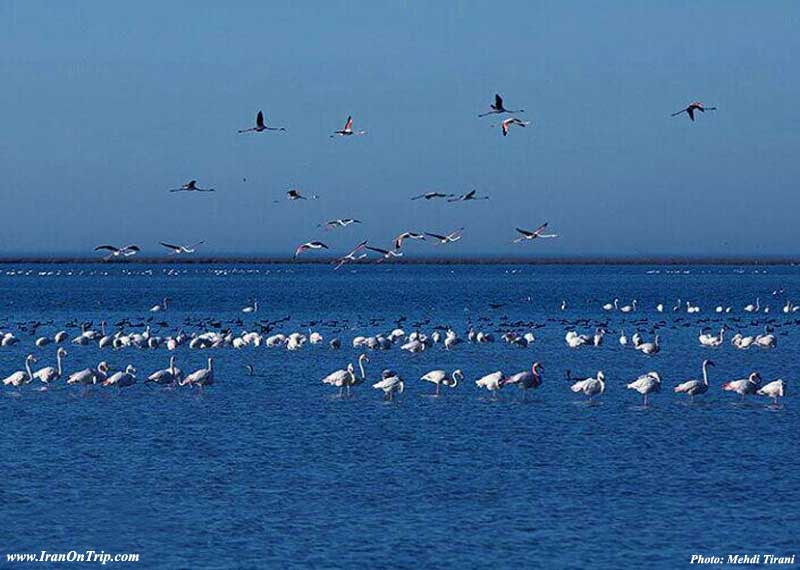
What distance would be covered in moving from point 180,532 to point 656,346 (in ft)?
99.0

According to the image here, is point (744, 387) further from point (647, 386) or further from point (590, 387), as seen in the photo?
point (590, 387)

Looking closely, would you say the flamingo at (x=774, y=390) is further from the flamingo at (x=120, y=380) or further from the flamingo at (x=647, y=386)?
the flamingo at (x=120, y=380)

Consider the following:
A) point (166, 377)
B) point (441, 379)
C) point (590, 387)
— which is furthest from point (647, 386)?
point (166, 377)

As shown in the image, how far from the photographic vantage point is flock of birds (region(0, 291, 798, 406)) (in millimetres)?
32812

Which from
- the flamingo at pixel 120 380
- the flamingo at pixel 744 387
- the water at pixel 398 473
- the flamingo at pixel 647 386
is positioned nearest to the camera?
the water at pixel 398 473

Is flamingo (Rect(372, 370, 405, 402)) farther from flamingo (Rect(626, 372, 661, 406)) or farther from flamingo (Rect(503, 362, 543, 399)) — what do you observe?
flamingo (Rect(626, 372, 661, 406))

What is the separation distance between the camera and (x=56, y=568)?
17.0m

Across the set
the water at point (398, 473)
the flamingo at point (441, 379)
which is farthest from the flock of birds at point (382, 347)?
the water at point (398, 473)

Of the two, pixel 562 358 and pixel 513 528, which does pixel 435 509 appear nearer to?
pixel 513 528

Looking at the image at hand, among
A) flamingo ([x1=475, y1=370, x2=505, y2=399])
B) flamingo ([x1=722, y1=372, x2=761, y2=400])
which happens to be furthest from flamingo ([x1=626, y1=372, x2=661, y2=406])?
flamingo ([x1=475, y1=370, x2=505, y2=399])

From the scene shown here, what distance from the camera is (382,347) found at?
159 feet

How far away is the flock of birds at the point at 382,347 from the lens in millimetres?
32812

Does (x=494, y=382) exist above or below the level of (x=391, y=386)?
above

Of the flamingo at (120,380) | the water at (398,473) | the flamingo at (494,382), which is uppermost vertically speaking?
the flamingo at (494,382)
